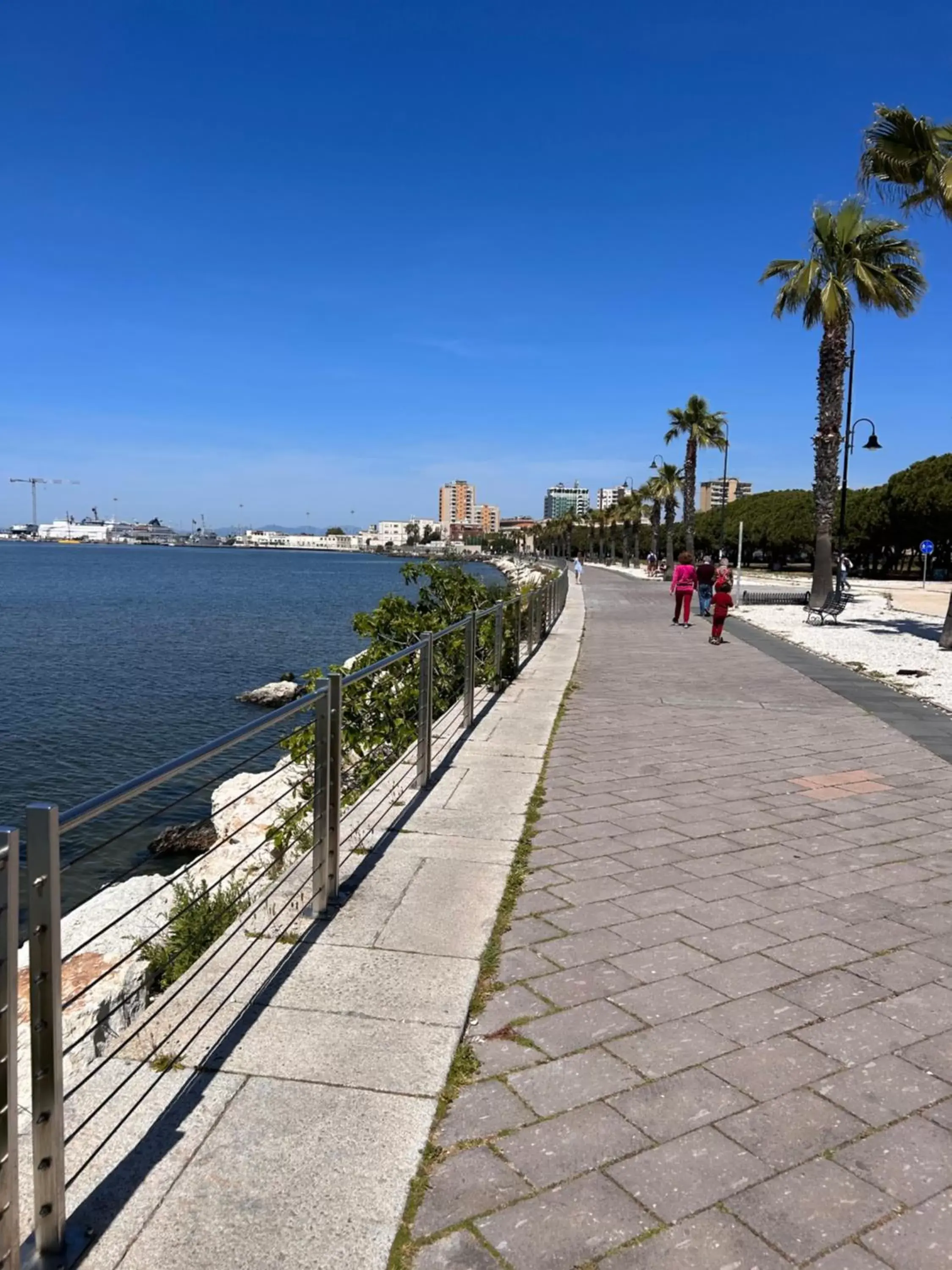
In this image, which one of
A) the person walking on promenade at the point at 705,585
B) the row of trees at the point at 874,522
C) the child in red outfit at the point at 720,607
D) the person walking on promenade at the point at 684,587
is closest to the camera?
the child in red outfit at the point at 720,607

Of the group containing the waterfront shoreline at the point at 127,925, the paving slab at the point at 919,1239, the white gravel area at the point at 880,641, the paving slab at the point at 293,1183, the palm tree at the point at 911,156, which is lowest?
the waterfront shoreline at the point at 127,925

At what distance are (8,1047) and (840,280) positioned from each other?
81.3ft

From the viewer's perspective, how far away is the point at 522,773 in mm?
6719

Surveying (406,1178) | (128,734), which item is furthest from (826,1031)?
(128,734)

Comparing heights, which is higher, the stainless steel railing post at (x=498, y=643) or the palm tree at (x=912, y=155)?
the palm tree at (x=912, y=155)

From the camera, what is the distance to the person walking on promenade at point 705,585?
2234 cm

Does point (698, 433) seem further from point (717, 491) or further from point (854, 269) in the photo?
point (717, 491)

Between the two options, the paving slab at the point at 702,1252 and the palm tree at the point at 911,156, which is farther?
the palm tree at the point at 911,156

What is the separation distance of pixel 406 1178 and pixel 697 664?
39.5 ft

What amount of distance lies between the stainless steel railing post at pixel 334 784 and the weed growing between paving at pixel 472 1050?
0.76 m

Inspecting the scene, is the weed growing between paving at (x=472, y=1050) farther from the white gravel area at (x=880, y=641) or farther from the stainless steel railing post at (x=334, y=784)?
the white gravel area at (x=880, y=641)

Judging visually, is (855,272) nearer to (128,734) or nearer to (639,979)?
(128,734)

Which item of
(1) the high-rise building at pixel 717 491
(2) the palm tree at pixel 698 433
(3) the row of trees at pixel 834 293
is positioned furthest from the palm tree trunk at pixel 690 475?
(1) the high-rise building at pixel 717 491

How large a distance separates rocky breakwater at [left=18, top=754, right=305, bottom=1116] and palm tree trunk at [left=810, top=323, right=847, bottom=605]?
19.0 meters
